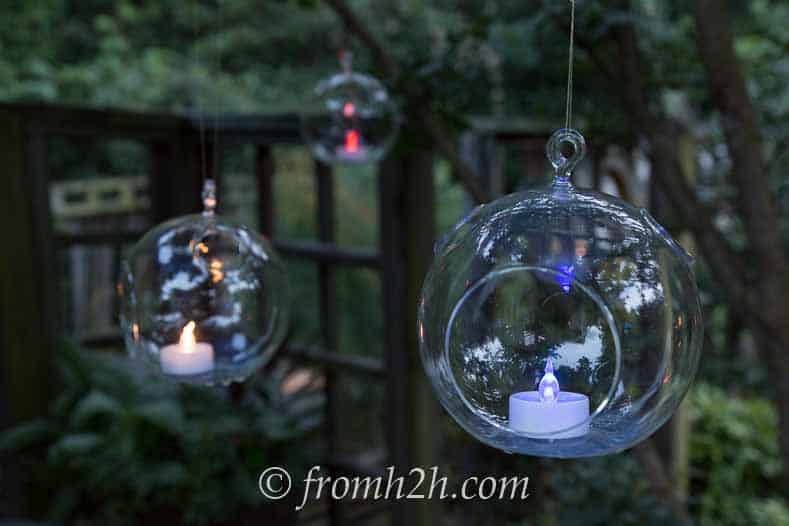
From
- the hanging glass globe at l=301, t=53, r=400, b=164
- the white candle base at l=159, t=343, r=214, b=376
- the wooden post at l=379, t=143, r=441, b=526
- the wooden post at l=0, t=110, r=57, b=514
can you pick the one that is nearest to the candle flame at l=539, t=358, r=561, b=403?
the white candle base at l=159, t=343, r=214, b=376

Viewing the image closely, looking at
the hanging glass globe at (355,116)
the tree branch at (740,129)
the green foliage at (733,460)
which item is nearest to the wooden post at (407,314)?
the hanging glass globe at (355,116)

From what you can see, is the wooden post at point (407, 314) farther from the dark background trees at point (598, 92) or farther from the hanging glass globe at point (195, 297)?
the hanging glass globe at point (195, 297)

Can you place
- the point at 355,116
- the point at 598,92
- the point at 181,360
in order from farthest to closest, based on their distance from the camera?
the point at 598,92 → the point at 355,116 → the point at 181,360

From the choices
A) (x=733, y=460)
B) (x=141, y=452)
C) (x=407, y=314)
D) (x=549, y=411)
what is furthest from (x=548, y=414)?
(x=733, y=460)

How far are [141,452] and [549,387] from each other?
264 centimetres

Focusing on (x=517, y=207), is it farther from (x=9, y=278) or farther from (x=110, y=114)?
(x=110, y=114)

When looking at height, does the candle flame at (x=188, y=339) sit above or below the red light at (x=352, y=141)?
below

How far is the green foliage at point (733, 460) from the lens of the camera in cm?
403

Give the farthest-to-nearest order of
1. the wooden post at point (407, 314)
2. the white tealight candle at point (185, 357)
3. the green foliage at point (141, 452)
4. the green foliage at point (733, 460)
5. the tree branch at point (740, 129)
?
the green foliage at point (733, 460) → the green foliage at point (141, 452) → the wooden post at point (407, 314) → the tree branch at point (740, 129) → the white tealight candle at point (185, 357)

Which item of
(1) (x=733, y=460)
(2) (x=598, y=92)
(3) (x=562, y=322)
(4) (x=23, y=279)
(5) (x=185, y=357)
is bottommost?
(1) (x=733, y=460)

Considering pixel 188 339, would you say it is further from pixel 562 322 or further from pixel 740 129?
pixel 740 129

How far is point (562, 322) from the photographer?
3.07ft

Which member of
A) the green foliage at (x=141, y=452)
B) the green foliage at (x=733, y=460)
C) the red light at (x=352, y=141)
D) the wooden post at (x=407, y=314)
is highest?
the red light at (x=352, y=141)

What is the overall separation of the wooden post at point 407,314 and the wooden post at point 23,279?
124 centimetres
